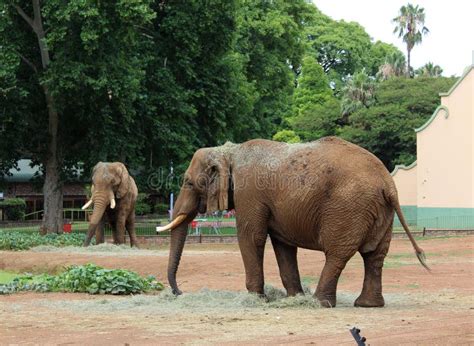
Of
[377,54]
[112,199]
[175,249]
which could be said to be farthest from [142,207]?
[175,249]

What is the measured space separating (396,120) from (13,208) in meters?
25.7

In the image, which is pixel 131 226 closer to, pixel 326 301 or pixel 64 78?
pixel 64 78

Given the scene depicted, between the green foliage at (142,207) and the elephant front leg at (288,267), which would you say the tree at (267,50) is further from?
the elephant front leg at (288,267)

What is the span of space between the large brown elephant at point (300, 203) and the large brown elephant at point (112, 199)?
13.4m

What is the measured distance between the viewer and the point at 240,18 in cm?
4031

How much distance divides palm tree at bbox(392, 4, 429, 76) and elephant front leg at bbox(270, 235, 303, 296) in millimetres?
69715

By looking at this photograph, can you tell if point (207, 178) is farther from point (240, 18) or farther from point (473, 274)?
point (240, 18)

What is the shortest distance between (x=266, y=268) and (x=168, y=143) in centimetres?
1592

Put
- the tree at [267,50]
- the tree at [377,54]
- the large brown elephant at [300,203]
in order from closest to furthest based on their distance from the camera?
the large brown elephant at [300,203]
the tree at [267,50]
the tree at [377,54]

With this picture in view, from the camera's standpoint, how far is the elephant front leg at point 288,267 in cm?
1535

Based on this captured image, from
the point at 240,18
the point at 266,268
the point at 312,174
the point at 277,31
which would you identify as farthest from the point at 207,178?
the point at 277,31

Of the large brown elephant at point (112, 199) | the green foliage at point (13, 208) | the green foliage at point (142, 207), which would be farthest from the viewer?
the green foliage at point (142, 207)

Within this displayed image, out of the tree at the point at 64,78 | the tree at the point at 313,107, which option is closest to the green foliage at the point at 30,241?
the tree at the point at 64,78

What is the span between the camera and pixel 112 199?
29.2 m
